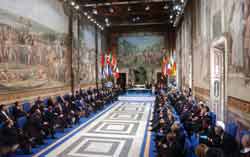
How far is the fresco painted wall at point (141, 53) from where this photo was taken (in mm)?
24250

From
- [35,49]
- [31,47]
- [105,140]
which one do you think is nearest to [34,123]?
[105,140]

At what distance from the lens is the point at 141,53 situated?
24719 millimetres

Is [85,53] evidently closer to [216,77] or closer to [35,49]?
[35,49]

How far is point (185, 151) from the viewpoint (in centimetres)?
401

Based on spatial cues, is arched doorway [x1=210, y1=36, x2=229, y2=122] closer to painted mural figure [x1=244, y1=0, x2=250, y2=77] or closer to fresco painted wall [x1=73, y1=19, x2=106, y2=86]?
painted mural figure [x1=244, y1=0, x2=250, y2=77]

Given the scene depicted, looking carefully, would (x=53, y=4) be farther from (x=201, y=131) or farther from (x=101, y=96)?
(x=201, y=131)

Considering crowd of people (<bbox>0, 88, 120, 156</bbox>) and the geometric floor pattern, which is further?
the geometric floor pattern

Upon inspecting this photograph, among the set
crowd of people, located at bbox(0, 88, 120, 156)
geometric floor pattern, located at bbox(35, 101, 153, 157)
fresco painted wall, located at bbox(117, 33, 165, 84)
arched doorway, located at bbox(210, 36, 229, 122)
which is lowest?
geometric floor pattern, located at bbox(35, 101, 153, 157)

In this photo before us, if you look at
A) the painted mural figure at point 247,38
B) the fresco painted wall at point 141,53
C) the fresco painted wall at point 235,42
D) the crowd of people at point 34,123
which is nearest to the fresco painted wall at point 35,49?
the crowd of people at point 34,123

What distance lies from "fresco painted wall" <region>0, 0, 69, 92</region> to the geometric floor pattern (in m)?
3.86

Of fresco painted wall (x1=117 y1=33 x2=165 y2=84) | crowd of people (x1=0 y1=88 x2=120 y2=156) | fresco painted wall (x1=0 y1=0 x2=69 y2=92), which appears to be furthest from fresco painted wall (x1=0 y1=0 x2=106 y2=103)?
fresco painted wall (x1=117 y1=33 x2=165 y2=84)

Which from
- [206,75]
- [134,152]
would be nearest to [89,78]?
[206,75]

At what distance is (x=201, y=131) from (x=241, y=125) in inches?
46.1

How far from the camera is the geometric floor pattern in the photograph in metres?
5.83
